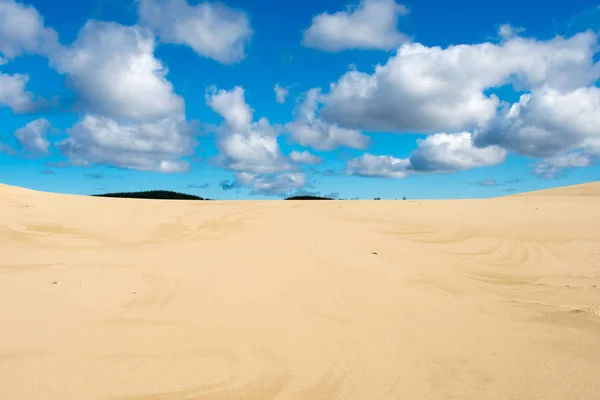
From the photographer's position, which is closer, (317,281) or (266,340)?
(266,340)

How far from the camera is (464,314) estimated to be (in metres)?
3.29

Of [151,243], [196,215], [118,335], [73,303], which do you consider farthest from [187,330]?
[196,215]

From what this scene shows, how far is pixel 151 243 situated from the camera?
6039mm

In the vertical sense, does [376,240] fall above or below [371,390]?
above

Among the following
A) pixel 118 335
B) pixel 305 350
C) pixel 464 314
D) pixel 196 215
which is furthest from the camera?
pixel 196 215

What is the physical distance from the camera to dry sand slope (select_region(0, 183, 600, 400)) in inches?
87.7

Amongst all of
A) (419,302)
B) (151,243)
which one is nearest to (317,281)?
(419,302)

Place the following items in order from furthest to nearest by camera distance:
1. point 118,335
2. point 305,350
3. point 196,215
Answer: point 196,215 < point 118,335 < point 305,350

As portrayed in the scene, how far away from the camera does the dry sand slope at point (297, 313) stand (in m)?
2.23

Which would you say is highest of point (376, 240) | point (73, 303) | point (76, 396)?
point (376, 240)

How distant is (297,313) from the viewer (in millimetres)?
3248

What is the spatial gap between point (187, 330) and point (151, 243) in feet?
11.3

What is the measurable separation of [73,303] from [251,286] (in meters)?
1.50

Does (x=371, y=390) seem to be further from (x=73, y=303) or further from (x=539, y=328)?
(x=73, y=303)
